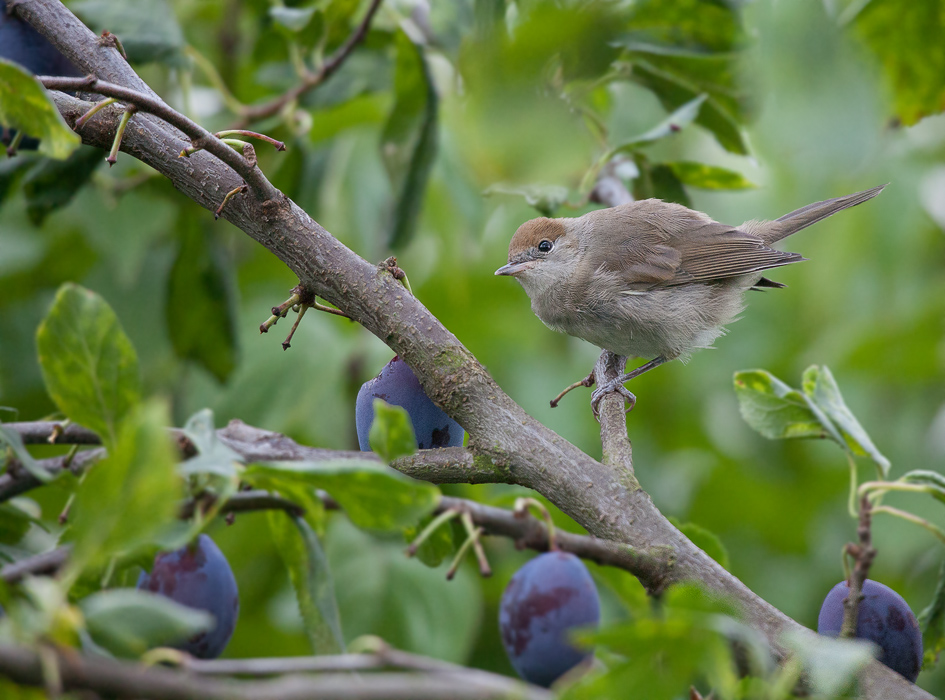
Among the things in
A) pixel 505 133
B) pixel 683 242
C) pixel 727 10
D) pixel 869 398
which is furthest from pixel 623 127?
pixel 505 133

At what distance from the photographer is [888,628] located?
1794 millimetres

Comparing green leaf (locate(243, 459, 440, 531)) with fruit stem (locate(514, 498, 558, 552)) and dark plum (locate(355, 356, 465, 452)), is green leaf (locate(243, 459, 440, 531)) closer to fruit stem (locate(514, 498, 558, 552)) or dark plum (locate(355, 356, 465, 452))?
fruit stem (locate(514, 498, 558, 552))

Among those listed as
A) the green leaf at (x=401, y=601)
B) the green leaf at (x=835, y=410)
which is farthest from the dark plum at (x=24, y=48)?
the green leaf at (x=835, y=410)

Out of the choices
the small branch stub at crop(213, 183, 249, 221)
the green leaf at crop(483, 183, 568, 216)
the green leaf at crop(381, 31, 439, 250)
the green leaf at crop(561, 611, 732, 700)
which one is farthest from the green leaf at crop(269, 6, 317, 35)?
the green leaf at crop(561, 611, 732, 700)

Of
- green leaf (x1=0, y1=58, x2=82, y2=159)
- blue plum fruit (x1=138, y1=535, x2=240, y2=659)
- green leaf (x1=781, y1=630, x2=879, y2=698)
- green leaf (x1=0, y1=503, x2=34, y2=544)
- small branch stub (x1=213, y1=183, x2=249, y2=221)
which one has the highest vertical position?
→ small branch stub (x1=213, y1=183, x2=249, y2=221)

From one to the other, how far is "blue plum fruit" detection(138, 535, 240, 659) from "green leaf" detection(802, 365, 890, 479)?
4.53 feet

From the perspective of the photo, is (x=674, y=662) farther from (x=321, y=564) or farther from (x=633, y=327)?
(x=633, y=327)

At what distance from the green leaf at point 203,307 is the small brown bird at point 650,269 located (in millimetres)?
1321

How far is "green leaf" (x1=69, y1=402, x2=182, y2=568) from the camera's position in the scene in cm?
97

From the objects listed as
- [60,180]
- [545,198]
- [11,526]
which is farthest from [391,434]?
[60,180]

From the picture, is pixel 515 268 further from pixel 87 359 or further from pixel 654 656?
pixel 654 656

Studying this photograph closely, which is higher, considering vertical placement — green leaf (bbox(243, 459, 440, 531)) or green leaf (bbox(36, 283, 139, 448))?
green leaf (bbox(36, 283, 139, 448))

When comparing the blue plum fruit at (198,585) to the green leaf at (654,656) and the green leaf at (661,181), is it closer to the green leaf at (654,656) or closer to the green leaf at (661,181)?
the green leaf at (654,656)

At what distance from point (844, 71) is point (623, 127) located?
6.89ft
